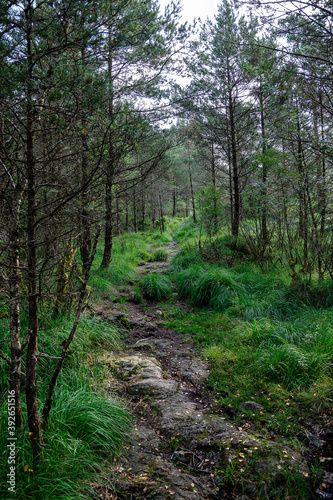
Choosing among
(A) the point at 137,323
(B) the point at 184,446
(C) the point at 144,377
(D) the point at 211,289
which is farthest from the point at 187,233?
(B) the point at 184,446

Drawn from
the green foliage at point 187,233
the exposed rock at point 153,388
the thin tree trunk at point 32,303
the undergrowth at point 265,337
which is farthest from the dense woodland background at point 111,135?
the green foliage at point 187,233

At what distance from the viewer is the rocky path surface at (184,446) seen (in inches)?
75.6

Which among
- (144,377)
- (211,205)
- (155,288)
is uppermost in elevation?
(211,205)

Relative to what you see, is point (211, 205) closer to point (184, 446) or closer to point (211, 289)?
point (211, 289)

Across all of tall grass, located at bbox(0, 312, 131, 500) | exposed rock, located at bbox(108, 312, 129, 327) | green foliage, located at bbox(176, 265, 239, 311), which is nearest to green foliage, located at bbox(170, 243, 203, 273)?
green foliage, located at bbox(176, 265, 239, 311)

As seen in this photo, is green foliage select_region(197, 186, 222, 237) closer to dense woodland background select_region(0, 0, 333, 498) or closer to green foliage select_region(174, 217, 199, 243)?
dense woodland background select_region(0, 0, 333, 498)

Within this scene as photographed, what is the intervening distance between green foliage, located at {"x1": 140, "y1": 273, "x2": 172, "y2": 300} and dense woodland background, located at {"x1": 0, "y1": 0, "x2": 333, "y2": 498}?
4.84ft

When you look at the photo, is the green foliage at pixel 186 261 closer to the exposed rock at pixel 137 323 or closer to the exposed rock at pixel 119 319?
the exposed rock at pixel 137 323

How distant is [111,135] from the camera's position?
6.82 feet

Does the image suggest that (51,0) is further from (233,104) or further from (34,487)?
(233,104)

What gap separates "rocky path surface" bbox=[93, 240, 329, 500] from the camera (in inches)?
75.6

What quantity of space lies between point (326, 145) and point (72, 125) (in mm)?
4271

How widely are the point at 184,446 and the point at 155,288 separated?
4527 mm

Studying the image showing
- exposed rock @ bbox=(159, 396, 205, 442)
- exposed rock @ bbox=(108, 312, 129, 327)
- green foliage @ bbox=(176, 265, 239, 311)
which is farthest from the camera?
green foliage @ bbox=(176, 265, 239, 311)
